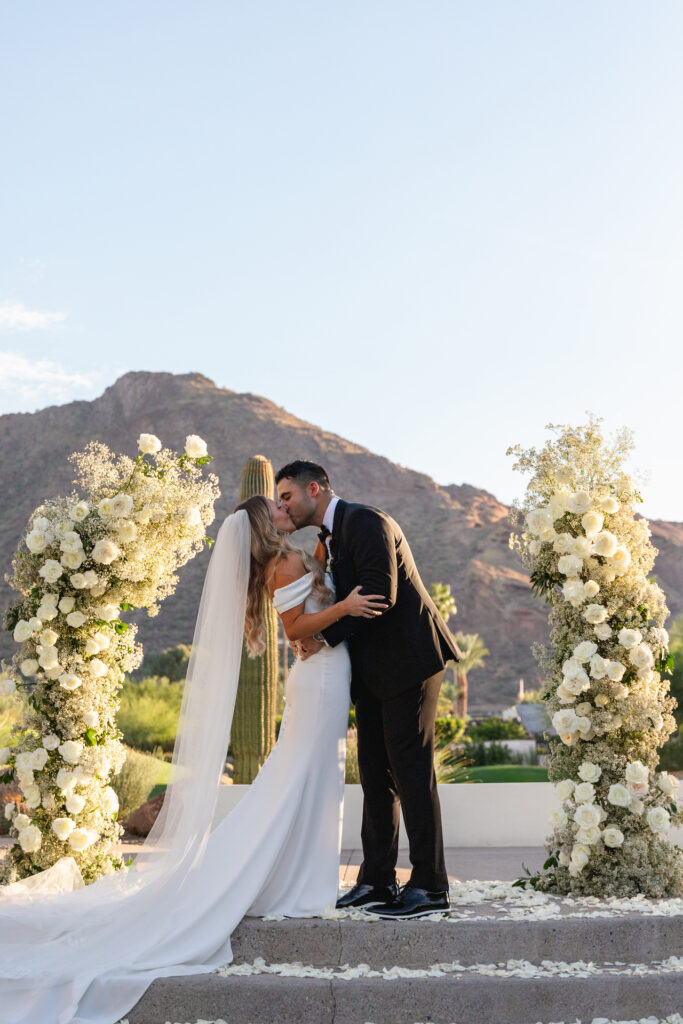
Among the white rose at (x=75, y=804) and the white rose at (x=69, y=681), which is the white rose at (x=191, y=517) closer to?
the white rose at (x=69, y=681)

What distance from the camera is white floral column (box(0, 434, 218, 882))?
5.23m

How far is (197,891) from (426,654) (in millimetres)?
1515

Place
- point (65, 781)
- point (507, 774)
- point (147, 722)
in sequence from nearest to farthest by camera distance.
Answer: point (65, 781), point (507, 774), point (147, 722)

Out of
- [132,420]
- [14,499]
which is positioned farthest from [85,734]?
[132,420]

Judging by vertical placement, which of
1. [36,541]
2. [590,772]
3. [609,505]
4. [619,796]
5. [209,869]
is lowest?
[209,869]

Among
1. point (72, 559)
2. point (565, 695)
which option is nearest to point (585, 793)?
point (565, 695)

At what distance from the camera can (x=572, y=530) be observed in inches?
201

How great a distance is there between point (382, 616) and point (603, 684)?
4.28ft

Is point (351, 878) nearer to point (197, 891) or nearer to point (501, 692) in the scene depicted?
point (197, 891)

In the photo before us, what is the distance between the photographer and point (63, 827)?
16.8 ft

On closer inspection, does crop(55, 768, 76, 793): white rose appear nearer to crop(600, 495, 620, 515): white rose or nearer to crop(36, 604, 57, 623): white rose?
crop(36, 604, 57, 623): white rose

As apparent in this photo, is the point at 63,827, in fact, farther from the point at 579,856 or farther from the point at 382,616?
the point at 579,856

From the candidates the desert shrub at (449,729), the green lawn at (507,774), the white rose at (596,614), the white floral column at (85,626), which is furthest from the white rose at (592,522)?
the desert shrub at (449,729)

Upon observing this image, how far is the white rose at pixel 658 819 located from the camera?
15.3 feet
